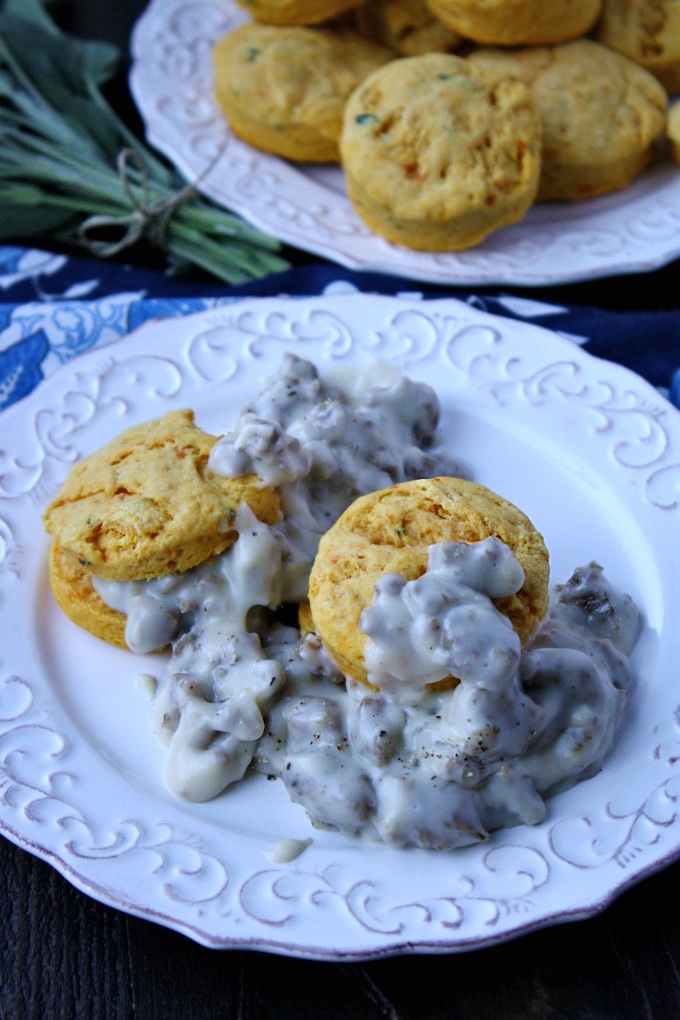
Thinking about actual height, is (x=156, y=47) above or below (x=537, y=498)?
above

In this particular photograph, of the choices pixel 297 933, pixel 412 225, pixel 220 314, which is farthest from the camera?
pixel 412 225

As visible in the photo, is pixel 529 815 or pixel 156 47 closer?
pixel 529 815

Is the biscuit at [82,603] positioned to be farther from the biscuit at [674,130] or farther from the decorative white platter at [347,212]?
the biscuit at [674,130]

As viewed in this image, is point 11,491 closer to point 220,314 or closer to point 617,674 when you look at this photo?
point 220,314

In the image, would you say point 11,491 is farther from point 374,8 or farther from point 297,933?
point 374,8

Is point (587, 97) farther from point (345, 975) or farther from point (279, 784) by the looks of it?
point (345, 975)

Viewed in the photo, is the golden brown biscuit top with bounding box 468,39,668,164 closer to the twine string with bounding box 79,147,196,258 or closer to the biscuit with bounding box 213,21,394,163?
the biscuit with bounding box 213,21,394,163

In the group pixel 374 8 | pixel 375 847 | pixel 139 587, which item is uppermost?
pixel 374 8

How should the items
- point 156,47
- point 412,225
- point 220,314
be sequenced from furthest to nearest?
point 156,47 < point 412,225 < point 220,314

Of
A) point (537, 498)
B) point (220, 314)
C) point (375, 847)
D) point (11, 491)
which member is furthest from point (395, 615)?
point (220, 314)
